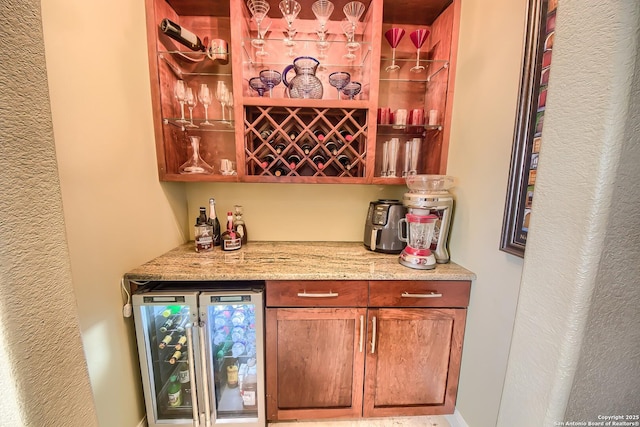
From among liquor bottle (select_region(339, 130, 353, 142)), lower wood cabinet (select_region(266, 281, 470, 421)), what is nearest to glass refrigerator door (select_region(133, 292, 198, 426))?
lower wood cabinet (select_region(266, 281, 470, 421))

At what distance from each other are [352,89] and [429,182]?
0.72 metres

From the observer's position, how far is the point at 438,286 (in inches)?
47.1

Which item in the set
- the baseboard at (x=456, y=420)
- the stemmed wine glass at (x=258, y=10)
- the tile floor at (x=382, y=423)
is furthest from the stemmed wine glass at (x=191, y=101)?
the baseboard at (x=456, y=420)

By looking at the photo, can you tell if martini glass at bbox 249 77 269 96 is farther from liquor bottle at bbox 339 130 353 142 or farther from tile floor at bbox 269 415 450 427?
tile floor at bbox 269 415 450 427

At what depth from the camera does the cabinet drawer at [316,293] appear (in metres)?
1.17

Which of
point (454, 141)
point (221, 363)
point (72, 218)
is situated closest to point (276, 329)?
point (221, 363)

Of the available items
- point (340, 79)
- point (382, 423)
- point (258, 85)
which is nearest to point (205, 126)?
point (258, 85)

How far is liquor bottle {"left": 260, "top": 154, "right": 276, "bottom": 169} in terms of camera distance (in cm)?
140

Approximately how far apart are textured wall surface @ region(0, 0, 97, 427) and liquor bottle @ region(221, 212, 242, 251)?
3.25ft

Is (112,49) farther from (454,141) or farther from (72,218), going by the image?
(454,141)

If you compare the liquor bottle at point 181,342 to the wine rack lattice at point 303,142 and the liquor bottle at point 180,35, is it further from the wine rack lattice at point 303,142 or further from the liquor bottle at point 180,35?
the liquor bottle at point 180,35

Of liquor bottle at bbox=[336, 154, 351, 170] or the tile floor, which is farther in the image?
liquor bottle at bbox=[336, 154, 351, 170]

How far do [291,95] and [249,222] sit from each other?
0.93 metres

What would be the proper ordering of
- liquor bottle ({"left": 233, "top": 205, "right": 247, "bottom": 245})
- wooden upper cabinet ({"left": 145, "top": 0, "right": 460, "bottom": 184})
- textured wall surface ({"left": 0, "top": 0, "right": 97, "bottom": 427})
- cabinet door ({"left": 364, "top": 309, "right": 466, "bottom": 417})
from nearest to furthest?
textured wall surface ({"left": 0, "top": 0, "right": 97, "bottom": 427}), cabinet door ({"left": 364, "top": 309, "right": 466, "bottom": 417}), wooden upper cabinet ({"left": 145, "top": 0, "right": 460, "bottom": 184}), liquor bottle ({"left": 233, "top": 205, "right": 247, "bottom": 245})
